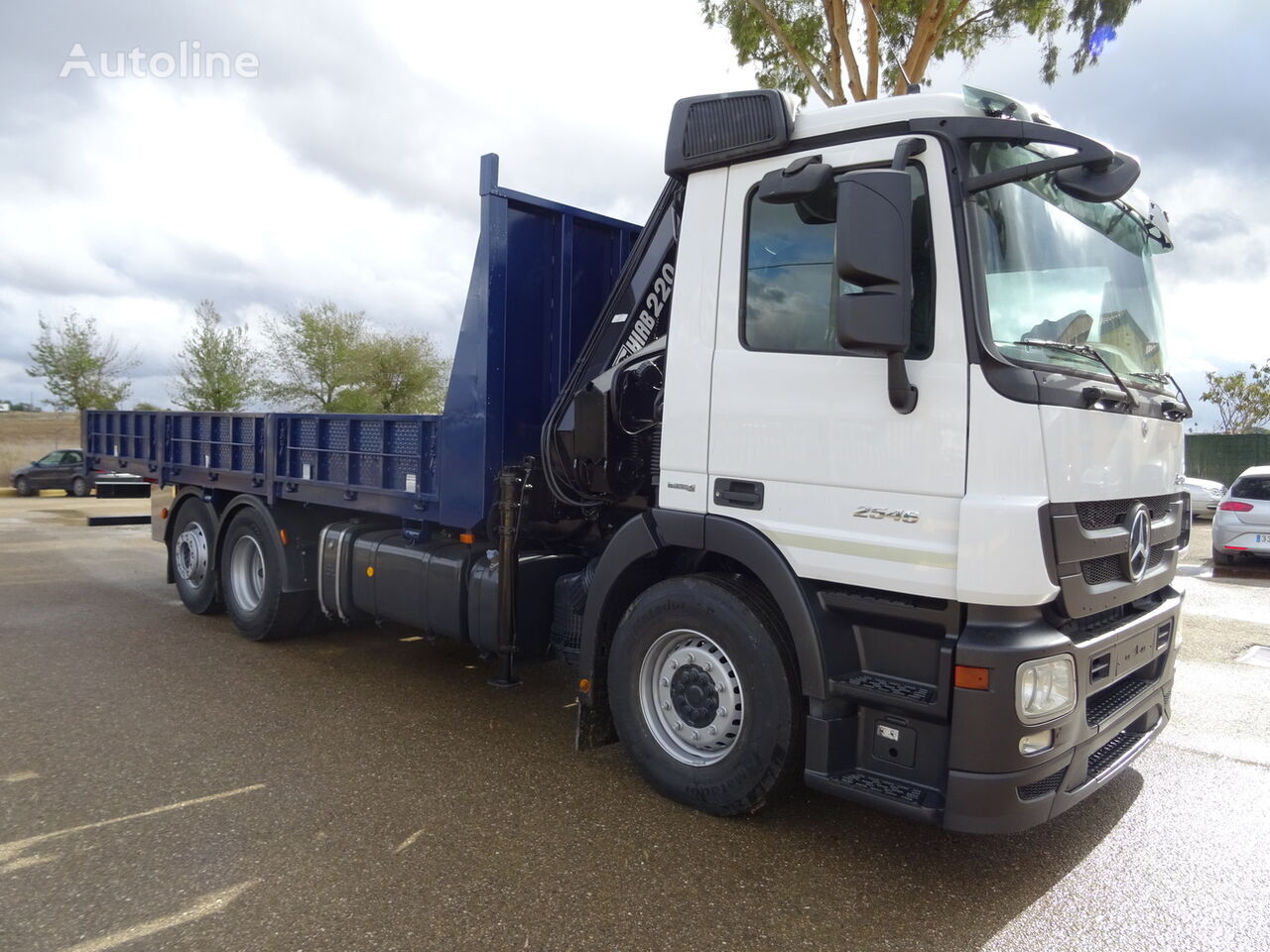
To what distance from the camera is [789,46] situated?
13250mm

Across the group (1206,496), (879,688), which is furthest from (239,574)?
(1206,496)

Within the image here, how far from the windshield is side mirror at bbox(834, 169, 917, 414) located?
0.34 m

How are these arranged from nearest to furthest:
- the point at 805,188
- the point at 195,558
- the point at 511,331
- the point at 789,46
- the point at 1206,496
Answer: the point at 805,188 < the point at 511,331 < the point at 195,558 < the point at 789,46 < the point at 1206,496

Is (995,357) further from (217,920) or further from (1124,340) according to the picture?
(217,920)

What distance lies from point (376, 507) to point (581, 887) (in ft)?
10.6

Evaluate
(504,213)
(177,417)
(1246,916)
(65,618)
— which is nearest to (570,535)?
(504,213)

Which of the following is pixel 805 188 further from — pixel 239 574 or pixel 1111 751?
pixel 239 574

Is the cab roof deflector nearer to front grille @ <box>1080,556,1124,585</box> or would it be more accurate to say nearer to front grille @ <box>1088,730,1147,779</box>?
front grille @ <box>1080,556,1124,585</box>

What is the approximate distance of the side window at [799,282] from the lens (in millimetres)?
3271

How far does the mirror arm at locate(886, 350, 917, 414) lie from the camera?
3189mm

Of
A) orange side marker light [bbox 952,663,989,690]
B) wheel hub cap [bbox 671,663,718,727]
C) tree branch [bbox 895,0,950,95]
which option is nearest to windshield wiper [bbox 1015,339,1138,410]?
orange side marker light [bbox 952,663,989,690]

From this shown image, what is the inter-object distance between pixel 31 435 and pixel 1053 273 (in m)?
39.9

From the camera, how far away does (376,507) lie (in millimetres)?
5957

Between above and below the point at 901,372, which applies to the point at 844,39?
above
